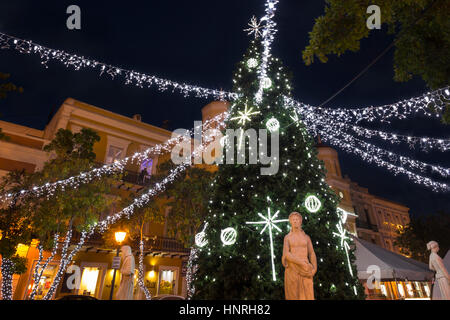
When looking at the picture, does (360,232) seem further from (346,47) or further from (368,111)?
(346,47)

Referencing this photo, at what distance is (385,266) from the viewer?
724 cm

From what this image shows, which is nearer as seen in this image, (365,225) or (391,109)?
(391,109)

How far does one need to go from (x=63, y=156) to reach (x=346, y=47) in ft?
34.8

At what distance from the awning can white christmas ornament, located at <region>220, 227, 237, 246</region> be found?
4.70m

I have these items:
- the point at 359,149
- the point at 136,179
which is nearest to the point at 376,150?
the point at 359,149

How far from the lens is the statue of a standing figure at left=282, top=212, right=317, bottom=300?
386 cm

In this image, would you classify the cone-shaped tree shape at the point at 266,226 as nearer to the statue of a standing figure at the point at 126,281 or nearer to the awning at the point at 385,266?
the statue of a standing figure at the point at 126,281

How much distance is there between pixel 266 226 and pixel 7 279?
31.8 feet

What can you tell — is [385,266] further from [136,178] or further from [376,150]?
[136,178]

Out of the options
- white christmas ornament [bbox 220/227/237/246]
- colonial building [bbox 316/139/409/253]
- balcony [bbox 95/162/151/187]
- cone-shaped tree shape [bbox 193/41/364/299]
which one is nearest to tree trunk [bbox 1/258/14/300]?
balcony [bbox 95/162/151/187]

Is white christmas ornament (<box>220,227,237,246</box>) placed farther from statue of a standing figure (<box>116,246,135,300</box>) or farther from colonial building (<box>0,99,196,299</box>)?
colonial building (<box>0,99,196,299</box>)

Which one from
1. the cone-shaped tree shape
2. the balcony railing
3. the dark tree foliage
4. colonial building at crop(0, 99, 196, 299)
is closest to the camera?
the cone-shaped tree shape

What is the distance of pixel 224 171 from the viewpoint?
6078mm
